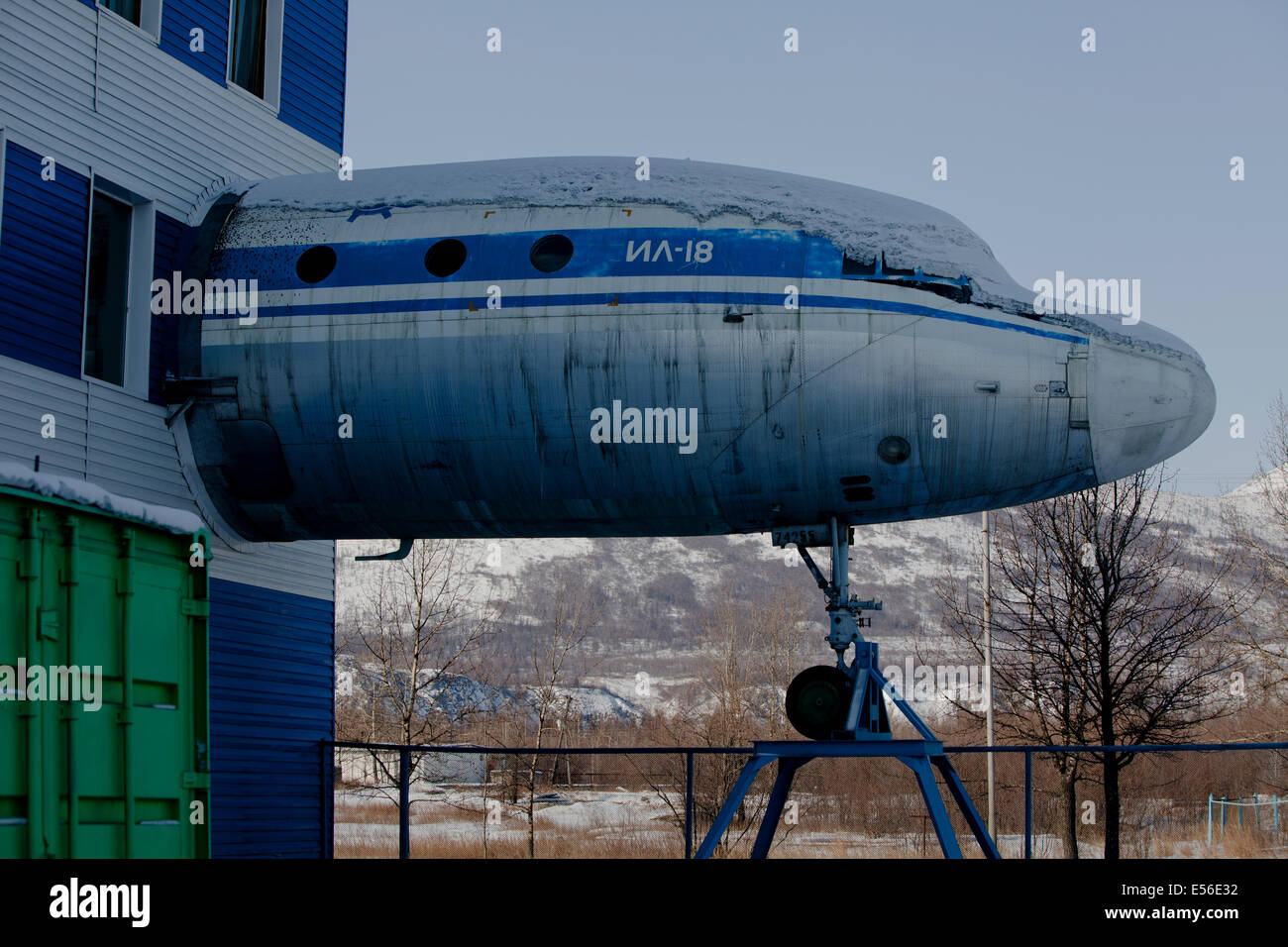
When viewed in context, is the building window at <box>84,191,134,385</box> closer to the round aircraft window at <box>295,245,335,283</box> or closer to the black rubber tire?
the round aircraft window at <box>295,245,335,283</box>

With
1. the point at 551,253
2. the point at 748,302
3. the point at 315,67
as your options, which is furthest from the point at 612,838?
the point at 748,302

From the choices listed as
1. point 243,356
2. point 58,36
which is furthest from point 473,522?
point 58,36

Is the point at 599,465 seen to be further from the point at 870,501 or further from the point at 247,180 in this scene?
the point at 247,180

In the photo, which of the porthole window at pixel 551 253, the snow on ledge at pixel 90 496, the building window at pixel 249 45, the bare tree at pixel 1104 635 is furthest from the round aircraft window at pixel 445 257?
the bare tree at pixel 1104 635

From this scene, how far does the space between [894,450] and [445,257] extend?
4.83 meters

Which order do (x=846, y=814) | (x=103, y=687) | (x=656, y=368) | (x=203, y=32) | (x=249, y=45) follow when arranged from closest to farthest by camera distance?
(x=103, y=687)
(x=656, y=368)
(x=203, y=32)
(x=249, y=45)
(x=846, y=814)

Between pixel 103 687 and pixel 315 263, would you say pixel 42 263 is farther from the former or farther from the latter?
pixel 103 687

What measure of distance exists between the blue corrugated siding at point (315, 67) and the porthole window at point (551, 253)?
6669mm

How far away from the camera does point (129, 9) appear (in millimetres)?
16469

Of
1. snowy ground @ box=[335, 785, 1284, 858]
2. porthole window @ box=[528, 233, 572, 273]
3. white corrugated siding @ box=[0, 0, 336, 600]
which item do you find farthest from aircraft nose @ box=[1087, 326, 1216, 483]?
snowy ground @ box=[335, 785, 1284, 858]

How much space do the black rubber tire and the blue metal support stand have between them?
69 millimetres

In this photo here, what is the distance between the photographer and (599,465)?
46.4ft

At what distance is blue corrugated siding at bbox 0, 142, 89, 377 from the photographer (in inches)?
568

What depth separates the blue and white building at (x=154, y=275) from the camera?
14664 millimetres
